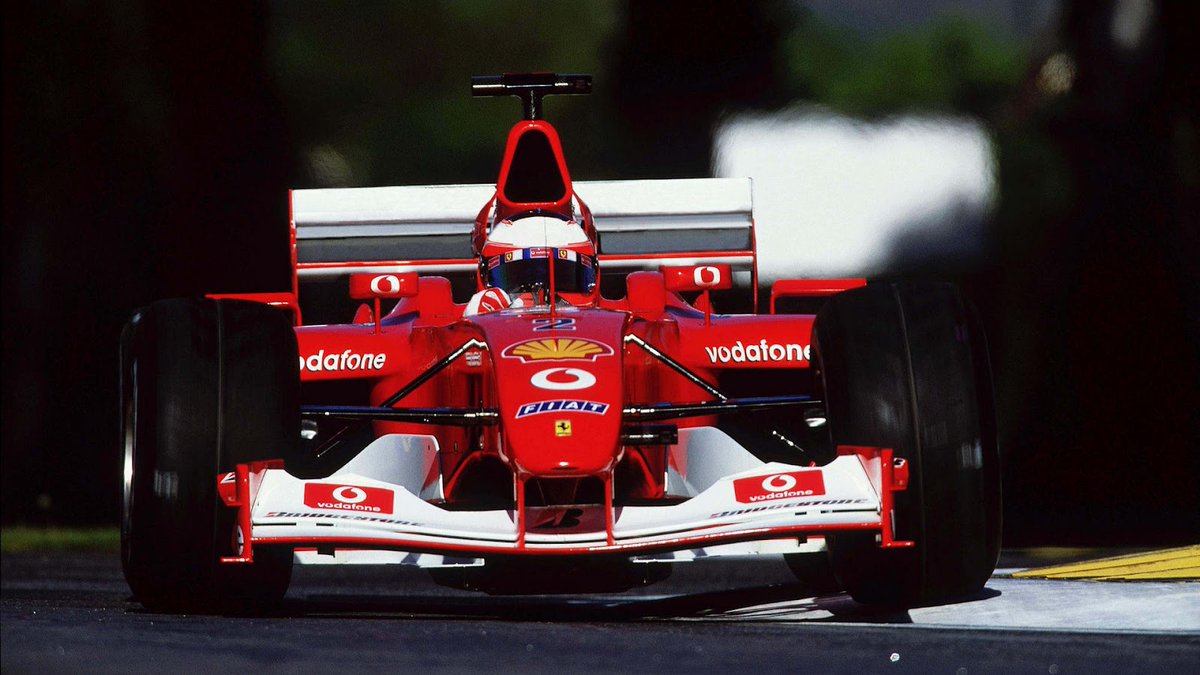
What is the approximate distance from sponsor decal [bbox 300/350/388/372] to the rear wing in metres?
0.95

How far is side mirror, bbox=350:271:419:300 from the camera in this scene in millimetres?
6535

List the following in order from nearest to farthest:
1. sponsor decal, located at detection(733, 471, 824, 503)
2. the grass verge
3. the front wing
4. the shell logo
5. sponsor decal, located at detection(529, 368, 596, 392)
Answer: the front wing < sponsor decal, located at detection(733, 471, 824, 503) < sponsor decal, located at detection(529, 368, 596, 392) < the shell logo < the grass verge

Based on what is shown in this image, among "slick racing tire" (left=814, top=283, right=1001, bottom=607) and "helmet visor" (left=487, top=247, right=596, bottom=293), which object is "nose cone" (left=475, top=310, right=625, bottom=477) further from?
"helmet visor" (left=487, top=247, right=596, bottom=293)

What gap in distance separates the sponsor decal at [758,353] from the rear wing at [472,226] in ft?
3.22

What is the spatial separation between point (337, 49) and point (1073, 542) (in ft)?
14.8

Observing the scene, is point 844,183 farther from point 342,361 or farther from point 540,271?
point 342,361

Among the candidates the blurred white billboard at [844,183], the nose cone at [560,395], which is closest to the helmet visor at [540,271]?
the nose cone at [560,395]

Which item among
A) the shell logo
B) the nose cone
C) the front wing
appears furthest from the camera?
the shell logo

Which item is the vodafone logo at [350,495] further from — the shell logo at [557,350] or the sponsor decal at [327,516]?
the shell logo at [557,350]

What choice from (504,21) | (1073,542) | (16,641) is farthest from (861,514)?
(504,21)

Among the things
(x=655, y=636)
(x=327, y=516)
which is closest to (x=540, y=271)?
(x=327, y=516)

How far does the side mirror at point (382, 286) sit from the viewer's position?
21.4 feet

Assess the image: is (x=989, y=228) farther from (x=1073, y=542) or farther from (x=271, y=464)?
(x=271, y=464)

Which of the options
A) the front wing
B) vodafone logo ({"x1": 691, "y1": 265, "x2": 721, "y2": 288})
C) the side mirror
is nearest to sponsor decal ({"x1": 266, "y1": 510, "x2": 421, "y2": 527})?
the front wing
